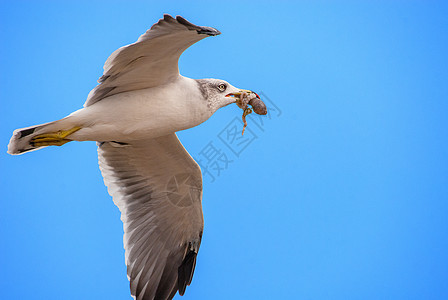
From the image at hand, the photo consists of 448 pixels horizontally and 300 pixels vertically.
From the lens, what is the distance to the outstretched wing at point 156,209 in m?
4.20

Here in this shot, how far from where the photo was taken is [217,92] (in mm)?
3742

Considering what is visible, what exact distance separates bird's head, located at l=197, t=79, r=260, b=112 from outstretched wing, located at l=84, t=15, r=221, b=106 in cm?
21

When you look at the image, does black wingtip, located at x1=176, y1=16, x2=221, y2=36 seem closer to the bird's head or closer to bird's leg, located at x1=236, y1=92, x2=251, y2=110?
the bird's head

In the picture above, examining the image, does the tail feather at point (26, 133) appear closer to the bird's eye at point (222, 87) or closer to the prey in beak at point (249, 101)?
the bird's eye at point (222, 87)

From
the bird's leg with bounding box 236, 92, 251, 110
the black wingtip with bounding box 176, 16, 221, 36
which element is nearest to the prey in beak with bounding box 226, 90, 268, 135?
the bird's leg with bounding box 236, 92, 251, 110

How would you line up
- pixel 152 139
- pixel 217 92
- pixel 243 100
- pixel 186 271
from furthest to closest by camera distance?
1. pixel 186 271
2. pixel 152 139
3. pixel 243 100
4. pixel 217 92

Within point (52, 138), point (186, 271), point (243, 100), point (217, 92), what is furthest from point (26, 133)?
point (186, 271)

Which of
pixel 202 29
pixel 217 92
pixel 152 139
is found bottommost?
pixel 202 29

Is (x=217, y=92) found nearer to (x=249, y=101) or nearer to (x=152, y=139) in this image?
(x=249, y=101)

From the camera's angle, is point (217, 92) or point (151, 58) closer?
point (151, 58)

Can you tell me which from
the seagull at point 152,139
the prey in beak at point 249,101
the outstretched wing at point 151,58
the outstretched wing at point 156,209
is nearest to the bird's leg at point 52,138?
the seagull at point 152,139

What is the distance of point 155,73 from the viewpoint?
11.6 ft

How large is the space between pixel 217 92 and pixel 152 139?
2.10 ft

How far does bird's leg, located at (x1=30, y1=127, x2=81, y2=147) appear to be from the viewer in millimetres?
3559
